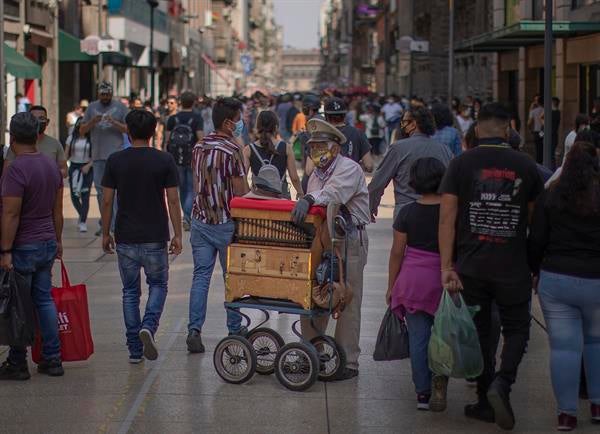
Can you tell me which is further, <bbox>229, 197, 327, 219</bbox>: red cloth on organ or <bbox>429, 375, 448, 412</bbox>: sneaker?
<bbox>229, 197, 327, 219</bbox>: red cloth on organ

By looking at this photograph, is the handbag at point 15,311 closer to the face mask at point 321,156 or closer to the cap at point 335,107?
the face mask at point 321,156

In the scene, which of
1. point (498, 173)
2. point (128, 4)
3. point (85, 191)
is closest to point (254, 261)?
point (498, 173)

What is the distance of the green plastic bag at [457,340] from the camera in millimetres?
7496

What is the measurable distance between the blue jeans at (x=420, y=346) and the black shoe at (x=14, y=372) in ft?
8.30

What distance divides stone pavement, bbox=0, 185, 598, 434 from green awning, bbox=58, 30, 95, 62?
28.7m

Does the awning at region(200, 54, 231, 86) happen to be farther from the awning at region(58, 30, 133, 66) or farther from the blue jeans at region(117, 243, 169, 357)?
the blue jeans at region(117, 243, 169, 357)

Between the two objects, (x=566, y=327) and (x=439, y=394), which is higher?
(x=566, y=327)

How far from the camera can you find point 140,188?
29.9 ft

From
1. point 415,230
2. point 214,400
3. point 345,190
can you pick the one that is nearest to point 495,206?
point 415,230

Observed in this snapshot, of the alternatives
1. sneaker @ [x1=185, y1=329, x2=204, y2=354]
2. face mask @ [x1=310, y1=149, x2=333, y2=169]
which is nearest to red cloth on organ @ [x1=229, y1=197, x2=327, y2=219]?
face mask @ [x1=310, y1=149, x2=333, y2=169]

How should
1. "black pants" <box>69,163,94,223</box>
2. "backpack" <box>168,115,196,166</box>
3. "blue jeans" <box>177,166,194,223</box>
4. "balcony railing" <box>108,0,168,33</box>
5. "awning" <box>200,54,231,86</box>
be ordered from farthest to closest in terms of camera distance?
"awning" <box>200,54,231,86</box> < "balcony railing" <box>108,0,168,33</box> < "blue jeans" <box>177,166,194,223</box> < "backpack" <box>168,115,196,166</box> < "black pants" <box>69,163,94,223</box>

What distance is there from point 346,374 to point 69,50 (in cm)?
3101

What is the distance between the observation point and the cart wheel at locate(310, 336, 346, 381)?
8664 millimetres

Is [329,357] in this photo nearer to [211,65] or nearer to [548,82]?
[548,82]
